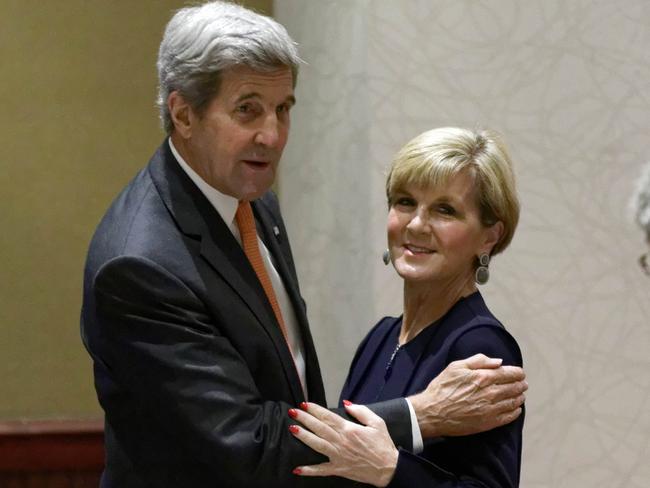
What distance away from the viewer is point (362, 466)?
230 cm

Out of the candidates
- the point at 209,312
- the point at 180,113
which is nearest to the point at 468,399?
the point at 209,312

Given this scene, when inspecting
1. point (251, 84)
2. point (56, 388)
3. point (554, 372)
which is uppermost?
point (251, 84)

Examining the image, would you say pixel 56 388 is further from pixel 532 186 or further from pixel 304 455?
pixel 304 455

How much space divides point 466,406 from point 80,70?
2.42 metres

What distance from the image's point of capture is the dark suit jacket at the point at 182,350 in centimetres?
223

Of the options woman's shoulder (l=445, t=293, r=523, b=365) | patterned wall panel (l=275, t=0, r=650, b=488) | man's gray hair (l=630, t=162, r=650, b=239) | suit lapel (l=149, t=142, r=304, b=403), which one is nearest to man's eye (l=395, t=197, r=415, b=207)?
woman's shoulder (l=445, t=293, r=523, b=365)

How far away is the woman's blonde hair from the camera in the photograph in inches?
99.0

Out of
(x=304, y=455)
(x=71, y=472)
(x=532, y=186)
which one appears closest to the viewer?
(x=304, y=455)

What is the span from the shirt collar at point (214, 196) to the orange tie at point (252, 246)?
48 mm

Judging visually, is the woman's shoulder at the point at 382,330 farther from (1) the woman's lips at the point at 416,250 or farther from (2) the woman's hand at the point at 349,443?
(2) the woman's hand at the point at 349,443

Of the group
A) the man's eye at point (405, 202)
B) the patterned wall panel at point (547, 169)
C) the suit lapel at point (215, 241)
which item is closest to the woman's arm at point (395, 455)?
the suit lapel at point (215, 241)

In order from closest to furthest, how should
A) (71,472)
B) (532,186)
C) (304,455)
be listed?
(304,455), (532,186), (71,472)

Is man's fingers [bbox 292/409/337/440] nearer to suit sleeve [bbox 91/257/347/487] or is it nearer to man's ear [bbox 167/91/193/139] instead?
suit sleeve [bbox 91/257/347/487]

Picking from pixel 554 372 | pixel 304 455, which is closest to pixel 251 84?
pixel 304 455
